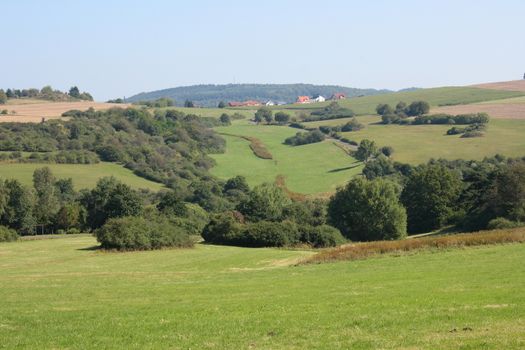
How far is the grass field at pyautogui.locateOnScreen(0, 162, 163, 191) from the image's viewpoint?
108 m

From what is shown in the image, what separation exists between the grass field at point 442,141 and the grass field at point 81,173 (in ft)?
132

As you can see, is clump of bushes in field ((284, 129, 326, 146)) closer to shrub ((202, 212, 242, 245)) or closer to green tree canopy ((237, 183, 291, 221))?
green tree canopy ((237, 183, 291, 221))

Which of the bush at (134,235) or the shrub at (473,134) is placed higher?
the shrub at (473,134)

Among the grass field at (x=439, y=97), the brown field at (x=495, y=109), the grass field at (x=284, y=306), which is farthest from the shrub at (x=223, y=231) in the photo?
the grass field at (x=439, y=97)

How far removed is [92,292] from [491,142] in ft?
330

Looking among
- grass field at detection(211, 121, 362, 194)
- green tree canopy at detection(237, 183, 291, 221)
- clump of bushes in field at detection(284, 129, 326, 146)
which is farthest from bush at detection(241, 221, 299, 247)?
clump of bushes in field at detection(284, 129, 326, 146)

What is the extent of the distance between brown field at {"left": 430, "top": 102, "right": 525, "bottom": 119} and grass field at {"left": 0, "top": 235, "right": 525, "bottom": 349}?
103850 millimetres

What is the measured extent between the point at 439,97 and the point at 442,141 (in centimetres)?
5717

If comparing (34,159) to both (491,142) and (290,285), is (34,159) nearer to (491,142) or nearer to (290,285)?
(491,142)

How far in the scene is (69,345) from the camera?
686 inches

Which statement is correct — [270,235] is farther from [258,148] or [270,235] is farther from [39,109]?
[39,109]

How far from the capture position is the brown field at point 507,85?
17775 centimetres

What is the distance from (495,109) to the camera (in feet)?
480

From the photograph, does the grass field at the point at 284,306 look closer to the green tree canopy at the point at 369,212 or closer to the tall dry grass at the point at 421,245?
the tall dry grass at the point at 421,245
